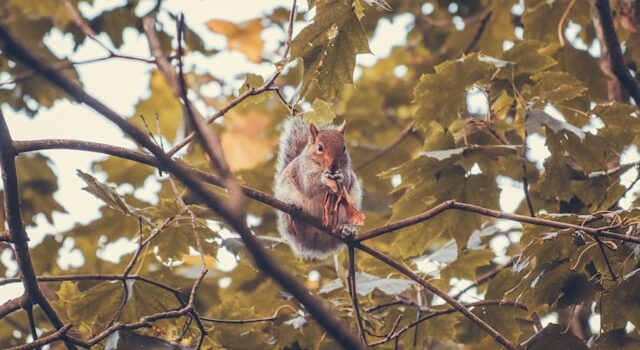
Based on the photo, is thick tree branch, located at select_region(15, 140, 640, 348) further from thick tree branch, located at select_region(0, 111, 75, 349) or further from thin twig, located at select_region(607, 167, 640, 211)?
thin twig, located at select_region(607, 167, 640, 211)

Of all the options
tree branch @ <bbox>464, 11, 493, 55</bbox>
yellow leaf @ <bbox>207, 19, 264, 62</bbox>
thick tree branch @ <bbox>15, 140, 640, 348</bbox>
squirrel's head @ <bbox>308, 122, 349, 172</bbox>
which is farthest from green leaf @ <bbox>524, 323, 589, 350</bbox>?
yellow leaf @ <bbox>207, 19, 264, 62</bbox>

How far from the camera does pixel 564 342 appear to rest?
2.56m

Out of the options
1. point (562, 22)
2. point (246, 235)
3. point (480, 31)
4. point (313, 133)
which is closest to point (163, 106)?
point (480, 31)

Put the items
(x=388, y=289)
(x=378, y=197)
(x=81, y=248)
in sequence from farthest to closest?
(x=378, y=197)
(x=81, y=248)
(x=388, y=289)

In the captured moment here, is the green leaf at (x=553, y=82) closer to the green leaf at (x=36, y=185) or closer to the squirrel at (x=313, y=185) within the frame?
the squirrel at (x=313, y=185)

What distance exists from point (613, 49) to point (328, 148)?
46.4 inches

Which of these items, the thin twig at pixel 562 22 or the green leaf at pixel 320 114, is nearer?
the green leaf at pixel 320 114

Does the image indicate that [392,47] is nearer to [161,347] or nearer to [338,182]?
[338,182]

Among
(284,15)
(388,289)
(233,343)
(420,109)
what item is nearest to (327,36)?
(420,109)

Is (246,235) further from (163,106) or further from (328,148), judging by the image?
(163,106)

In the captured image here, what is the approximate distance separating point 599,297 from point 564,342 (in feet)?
0.66

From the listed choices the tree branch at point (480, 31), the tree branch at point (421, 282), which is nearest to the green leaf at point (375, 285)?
the tree branch at point (421, 282)

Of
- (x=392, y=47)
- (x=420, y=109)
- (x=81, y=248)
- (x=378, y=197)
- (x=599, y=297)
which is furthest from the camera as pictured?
(x=392, y=47)

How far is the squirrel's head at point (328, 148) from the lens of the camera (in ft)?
11.1
